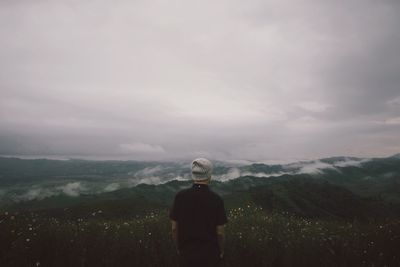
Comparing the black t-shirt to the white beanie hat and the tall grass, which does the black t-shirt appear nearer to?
the white beanie hat

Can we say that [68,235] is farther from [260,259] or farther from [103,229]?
[260,259]

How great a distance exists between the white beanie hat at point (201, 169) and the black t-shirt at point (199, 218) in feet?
0.47

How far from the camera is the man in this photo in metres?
5.78

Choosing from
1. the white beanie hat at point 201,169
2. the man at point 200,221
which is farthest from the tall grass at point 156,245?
the white beanie hat at point 201,169

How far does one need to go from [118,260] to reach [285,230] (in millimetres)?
4704

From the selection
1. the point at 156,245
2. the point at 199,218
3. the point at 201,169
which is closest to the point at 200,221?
the point at 199,218

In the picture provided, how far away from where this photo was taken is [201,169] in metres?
5.87

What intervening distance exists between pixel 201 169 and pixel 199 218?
0.74 m

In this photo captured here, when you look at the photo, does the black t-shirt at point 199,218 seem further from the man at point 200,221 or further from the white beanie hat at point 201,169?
the white beanie hat at point 201,169

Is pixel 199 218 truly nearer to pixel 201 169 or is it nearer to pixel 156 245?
pixel 201 169

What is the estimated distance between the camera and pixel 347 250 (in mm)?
9531

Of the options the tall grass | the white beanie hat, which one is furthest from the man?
the tall grass

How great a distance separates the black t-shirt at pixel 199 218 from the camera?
19.0 ft

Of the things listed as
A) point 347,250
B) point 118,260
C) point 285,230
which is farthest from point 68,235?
point 347,250
